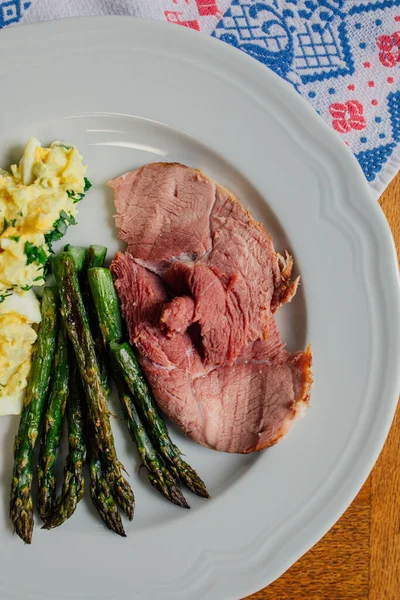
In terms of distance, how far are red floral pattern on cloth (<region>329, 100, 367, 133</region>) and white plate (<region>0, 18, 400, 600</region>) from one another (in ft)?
0.82

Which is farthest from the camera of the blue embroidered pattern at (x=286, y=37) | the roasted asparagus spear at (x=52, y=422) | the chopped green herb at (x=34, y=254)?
the blue embroidered pattern at (x=286, y=37)

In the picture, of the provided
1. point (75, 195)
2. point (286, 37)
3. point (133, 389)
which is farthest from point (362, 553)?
point (286, 37)

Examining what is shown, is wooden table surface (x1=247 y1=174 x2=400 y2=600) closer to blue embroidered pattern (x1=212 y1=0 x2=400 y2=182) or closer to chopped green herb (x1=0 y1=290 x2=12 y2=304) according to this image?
blue embroidered pattern (x1=212 y1=0 x2=400 y2=182)

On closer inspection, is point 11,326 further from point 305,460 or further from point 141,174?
point 305,460

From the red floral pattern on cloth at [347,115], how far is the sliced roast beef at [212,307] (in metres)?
0.85

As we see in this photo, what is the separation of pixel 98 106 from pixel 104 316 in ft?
4.10

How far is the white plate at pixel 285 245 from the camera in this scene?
3.32 metres

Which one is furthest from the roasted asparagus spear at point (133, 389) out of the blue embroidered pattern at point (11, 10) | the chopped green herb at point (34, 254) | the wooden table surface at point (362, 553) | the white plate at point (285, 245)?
the blue embroidered pattern at point (11, 10)

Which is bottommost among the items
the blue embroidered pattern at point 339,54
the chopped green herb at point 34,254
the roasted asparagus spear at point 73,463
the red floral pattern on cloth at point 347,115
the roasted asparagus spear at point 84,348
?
the roasted asparagus spear at point 73,463

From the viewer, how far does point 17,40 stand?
326 cm

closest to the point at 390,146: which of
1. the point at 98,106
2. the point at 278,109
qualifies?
the point at 278,109

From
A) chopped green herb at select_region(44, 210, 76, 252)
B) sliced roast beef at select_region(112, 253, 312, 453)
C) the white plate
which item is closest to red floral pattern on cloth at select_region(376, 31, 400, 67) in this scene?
the white plate

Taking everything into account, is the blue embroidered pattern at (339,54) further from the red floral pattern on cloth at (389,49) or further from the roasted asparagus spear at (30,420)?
the roasted asparagus spear at (30,420)

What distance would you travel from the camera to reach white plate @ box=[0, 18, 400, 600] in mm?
3318
